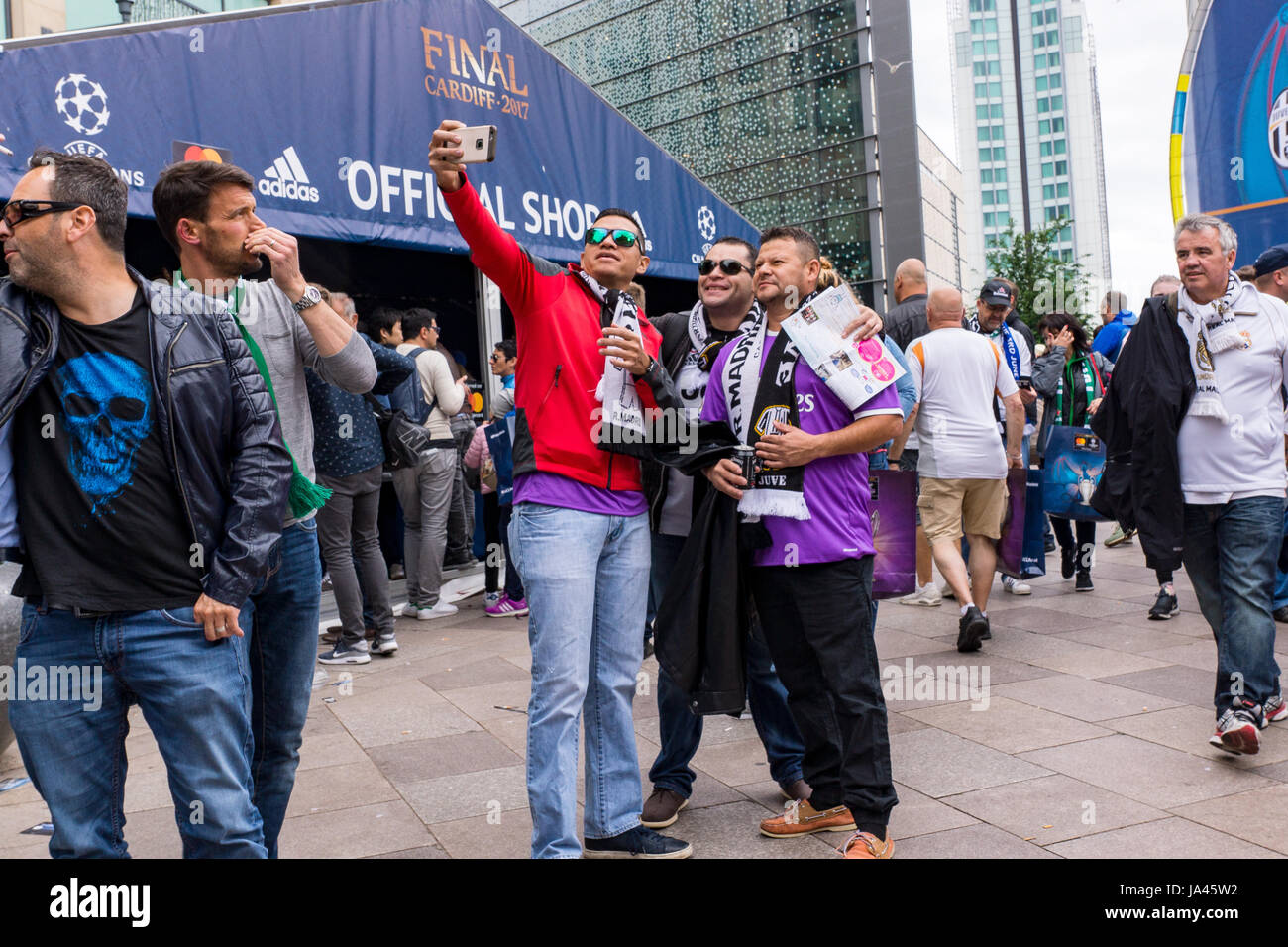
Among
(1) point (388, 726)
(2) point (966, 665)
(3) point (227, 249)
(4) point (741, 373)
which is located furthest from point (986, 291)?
(3) point (227, 249)

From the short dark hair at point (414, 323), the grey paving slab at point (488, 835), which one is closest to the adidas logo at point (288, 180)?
the short dark hair at point (414, 323)

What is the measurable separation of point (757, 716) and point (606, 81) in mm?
30102

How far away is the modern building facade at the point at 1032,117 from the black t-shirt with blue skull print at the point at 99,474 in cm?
11184

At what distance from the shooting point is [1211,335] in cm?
426

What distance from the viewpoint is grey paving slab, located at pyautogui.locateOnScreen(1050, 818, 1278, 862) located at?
321cm

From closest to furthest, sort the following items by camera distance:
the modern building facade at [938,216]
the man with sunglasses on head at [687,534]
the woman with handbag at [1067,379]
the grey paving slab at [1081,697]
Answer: the man with sunglasses on head at [687,534] < the grey paving slab at [1081,697] < the woman with handbag at [1067,379] < the modern building facade at [938,216]

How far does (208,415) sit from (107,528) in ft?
1.04

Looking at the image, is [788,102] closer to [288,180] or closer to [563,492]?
[288,180]

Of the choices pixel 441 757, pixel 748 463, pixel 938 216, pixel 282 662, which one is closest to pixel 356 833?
pixel 441 757

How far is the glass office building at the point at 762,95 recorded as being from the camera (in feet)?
80.3

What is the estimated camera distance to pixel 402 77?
8.23m

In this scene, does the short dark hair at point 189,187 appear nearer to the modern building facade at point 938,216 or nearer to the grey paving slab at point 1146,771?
the grey paving slab at point 1146,771

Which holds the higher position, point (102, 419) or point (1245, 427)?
point (102, 419)

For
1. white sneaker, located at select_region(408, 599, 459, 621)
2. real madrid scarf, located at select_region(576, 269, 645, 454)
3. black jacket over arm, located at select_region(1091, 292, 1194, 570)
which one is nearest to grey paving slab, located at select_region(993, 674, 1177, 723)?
black jacket over arm, located at select_region(1091, 292, 1194, 570)
